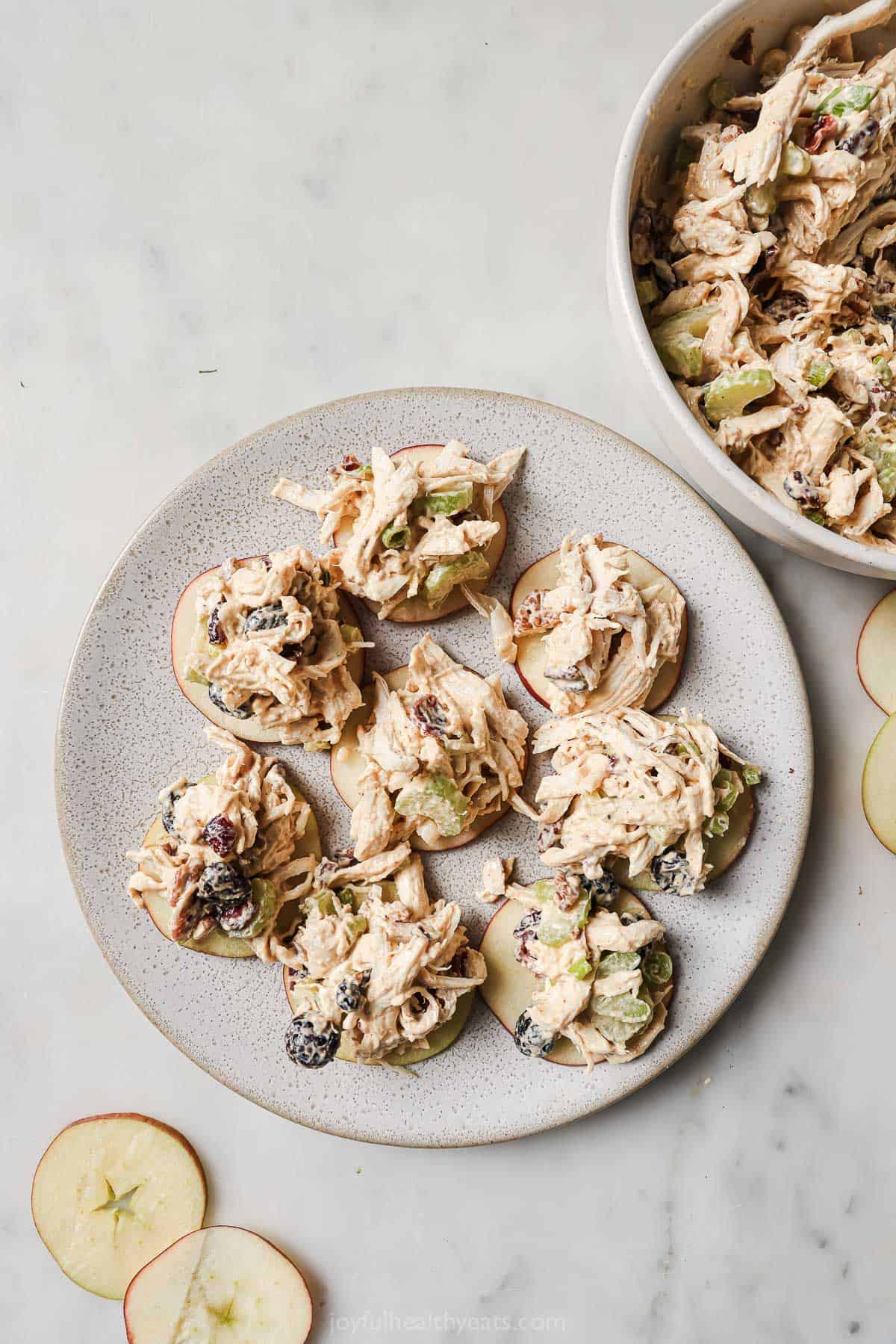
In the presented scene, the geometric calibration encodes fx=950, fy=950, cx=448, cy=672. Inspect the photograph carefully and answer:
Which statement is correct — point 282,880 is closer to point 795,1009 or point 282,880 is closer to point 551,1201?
point 551,1201

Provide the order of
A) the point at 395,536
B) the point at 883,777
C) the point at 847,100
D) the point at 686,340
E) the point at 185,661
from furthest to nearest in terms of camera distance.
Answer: the point at 883,777, the point at 185,661, the point at 395,536, the point at 686,340, the point at 847,100

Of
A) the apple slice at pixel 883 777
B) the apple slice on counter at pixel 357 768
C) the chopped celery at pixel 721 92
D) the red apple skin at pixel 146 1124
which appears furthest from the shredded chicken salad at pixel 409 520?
the red apple skin at pixel 146 1124

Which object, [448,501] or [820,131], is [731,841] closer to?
[448,501]

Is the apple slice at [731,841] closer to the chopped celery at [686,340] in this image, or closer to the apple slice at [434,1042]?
the apple slice at [434,1042]

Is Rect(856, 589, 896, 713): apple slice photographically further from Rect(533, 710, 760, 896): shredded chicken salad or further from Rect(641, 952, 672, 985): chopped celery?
Rect(641, 952, 672, 985): chopped celery

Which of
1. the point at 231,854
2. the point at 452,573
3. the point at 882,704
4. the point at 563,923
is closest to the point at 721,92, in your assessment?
the point at 452,573
